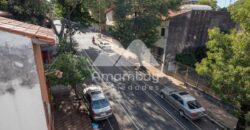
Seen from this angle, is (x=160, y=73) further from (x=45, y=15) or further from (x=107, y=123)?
(x=45, y=15)

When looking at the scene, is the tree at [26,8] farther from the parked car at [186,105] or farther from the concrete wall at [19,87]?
the parked car at [186,105]

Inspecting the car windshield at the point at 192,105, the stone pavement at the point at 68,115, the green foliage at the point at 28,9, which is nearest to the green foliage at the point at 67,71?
the stone pavement at the point at 68,115

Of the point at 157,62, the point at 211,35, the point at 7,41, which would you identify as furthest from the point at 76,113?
the point at 157,62

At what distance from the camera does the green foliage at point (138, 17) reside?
62.3ft

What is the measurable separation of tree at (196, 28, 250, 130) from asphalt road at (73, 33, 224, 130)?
378 centimetres

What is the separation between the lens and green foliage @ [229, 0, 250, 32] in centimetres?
962

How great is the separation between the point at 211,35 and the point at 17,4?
15.6 meters

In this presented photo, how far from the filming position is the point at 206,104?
1599cm

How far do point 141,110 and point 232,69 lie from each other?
7177mm

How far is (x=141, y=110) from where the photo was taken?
14.8 m

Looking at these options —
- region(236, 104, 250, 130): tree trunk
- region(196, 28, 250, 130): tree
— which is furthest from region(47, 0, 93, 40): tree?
region(236, 104, 250, 130): tree trunk

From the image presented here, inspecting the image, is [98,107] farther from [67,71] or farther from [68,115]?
[67,71]

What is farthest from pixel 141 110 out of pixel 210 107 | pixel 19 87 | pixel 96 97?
pixel 19 87

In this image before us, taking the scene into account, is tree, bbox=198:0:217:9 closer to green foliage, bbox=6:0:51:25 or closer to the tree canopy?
the tree canopy
